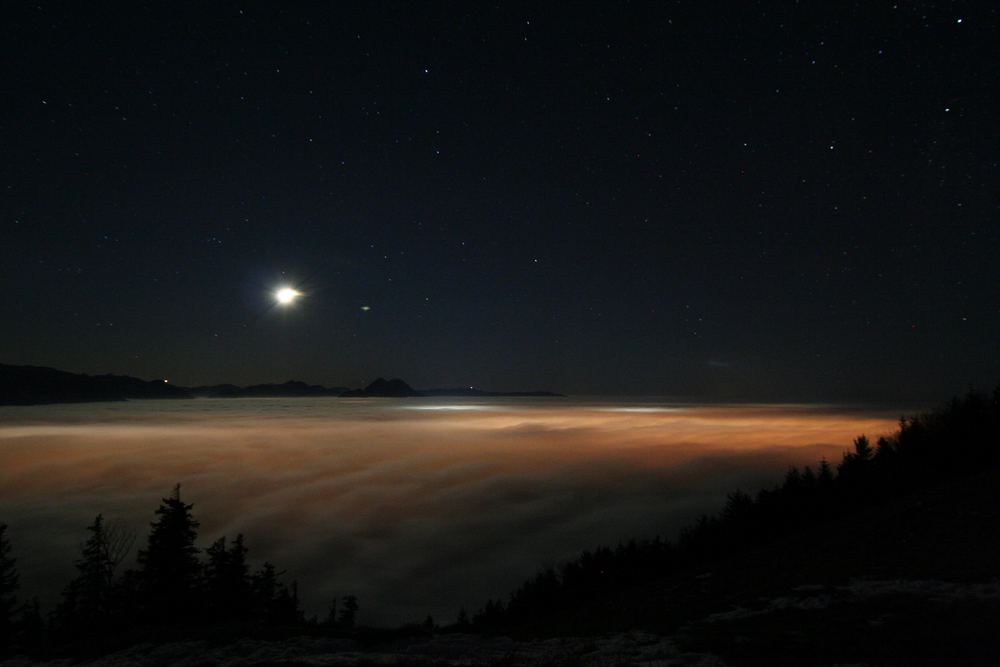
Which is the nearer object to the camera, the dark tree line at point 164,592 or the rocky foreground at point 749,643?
the rocky foreground at point 749,643

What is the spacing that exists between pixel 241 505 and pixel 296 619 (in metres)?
120

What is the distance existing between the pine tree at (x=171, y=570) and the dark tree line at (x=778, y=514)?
24.4m

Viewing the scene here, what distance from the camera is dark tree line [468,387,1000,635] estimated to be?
4800 centimetres

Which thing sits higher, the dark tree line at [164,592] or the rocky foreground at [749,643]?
the rocky foreground at [749,643]

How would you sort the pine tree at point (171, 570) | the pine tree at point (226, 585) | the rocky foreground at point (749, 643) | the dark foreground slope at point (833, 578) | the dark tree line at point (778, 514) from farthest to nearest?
the dark tree line at point (778, 514), the pine tree at point (226, 585), the pine tree at point (171, 570), the dark foreground slope at point (833, 578), the rocky foreground at point (749, 643)

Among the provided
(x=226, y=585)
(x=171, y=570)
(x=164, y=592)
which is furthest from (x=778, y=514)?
(x=164, y=592)

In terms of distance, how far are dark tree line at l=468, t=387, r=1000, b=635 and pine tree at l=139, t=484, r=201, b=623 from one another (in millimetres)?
24399

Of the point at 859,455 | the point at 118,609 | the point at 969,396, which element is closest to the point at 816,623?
the point at 118,609

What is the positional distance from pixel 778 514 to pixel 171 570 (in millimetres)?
57281

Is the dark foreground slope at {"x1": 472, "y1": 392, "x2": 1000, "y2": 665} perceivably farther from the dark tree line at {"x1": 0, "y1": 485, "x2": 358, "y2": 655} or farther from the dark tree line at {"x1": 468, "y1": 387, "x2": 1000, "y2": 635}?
the dark tree line at {"x1": 0, "y1": 485, "x2": 358, "y2": 655}

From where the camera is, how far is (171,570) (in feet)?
147

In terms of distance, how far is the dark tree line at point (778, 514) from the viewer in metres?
48.0

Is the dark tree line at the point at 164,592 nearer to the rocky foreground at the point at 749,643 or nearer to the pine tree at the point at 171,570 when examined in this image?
the pine tree at the point at 171,570

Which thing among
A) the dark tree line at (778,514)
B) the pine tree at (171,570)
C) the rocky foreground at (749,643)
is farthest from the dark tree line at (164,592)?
the dark tree line at (778,514)
